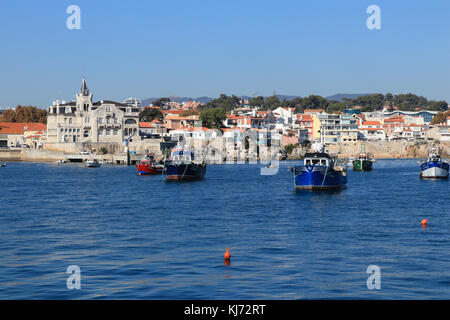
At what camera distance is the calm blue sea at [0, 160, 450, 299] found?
19016 millimetres

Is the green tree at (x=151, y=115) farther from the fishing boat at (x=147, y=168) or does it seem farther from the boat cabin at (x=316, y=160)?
the boat cabin at (x=316, y=160)

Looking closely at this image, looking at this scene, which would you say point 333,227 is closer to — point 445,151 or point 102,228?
point 102,228

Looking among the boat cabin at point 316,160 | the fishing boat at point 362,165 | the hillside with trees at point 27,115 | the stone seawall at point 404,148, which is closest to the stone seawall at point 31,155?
the hillside with trees at point 27,115

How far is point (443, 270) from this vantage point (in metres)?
21.5

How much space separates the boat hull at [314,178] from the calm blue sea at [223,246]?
357cm

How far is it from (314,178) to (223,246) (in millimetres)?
28921

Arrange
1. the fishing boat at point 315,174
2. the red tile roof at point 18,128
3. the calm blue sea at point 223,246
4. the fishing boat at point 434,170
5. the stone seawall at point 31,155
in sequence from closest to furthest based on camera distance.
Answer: the calm blue sea at point 223,246, the fishing boat at point 315,174, the fishing boat at point 434,170, the stone seawall at point 31,155, the red tile roof at point 18,128

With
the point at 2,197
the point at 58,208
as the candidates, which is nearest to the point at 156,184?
the point at 2,197

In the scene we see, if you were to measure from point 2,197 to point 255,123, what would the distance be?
4603 inches

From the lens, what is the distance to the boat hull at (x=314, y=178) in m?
53.9

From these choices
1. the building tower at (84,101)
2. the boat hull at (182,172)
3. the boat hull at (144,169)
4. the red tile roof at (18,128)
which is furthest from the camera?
the red tile roof at (18,128)

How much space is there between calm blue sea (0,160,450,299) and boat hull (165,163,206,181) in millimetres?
19638
